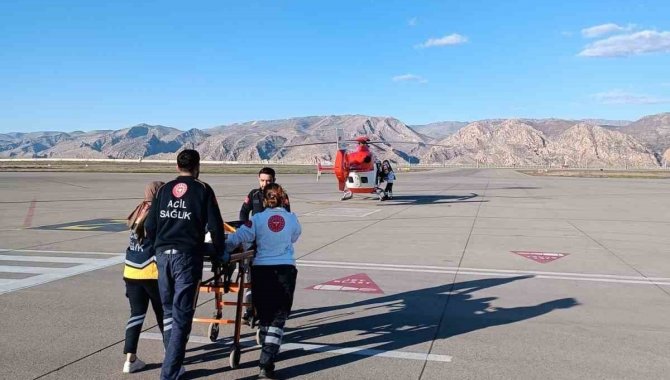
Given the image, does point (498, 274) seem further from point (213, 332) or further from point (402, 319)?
point (213, 332)

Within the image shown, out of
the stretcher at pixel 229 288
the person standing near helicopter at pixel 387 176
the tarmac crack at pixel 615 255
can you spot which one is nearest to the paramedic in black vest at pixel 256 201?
the stretcher at pixel 229 288

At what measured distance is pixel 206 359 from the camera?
6.32 meters

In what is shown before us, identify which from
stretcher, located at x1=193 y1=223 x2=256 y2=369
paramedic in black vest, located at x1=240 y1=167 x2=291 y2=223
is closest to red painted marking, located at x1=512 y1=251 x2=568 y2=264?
paramedic in black vest, located at x1=240 y1=167 x2=291 y2=223

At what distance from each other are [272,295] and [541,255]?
350 inches

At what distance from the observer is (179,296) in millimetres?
5402

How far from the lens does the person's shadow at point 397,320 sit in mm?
6562

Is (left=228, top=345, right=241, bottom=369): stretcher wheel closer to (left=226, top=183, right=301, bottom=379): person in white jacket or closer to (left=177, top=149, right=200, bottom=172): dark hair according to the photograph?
(left=226, top=183, right=301, bottom=379): person in white jacket

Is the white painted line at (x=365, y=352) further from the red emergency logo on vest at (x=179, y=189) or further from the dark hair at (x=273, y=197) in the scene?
the red emergency logo on vest at (x=179, y=189)

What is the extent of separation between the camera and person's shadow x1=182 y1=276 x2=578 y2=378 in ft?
21.5

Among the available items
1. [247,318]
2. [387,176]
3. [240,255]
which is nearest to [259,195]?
[247,318]

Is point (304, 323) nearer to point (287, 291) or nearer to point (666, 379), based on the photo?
point (287, 291)

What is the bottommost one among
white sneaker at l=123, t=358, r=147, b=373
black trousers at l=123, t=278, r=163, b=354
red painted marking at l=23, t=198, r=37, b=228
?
red painted marking at l=23, t=198, r=37, b=228

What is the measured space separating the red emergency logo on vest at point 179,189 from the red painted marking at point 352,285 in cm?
456

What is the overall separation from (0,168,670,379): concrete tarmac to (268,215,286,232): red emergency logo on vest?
146 centimetres
